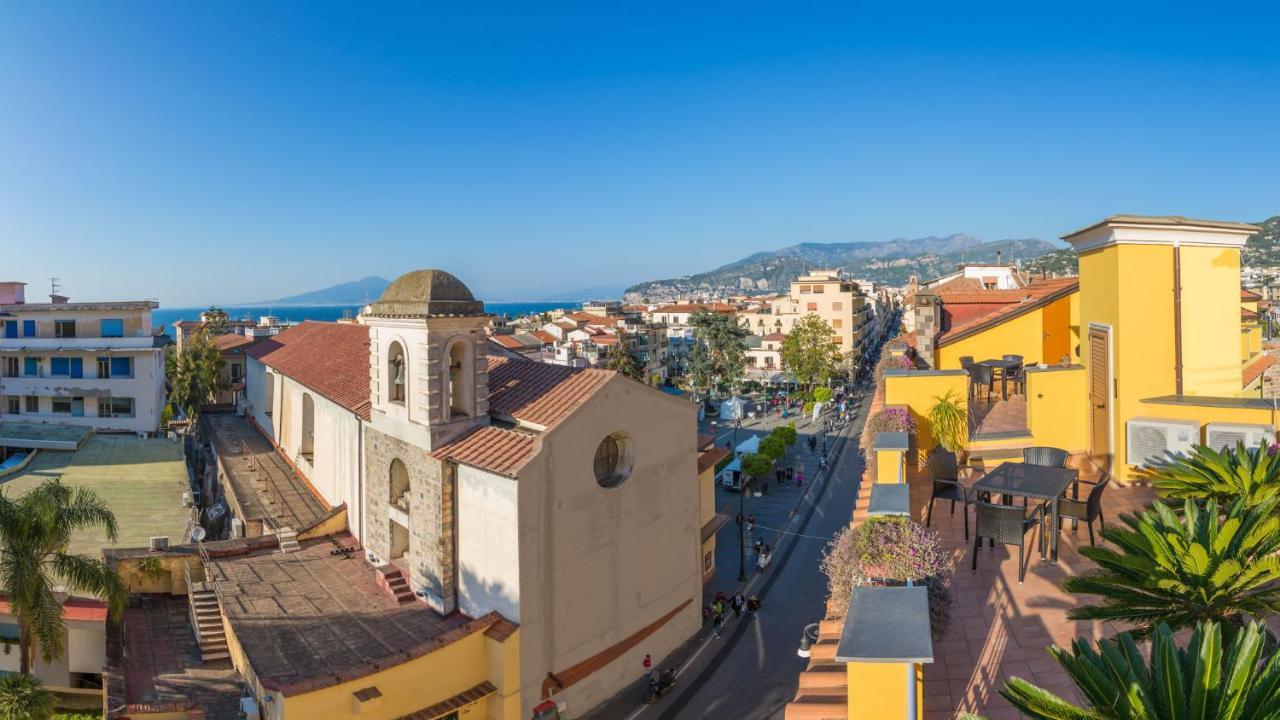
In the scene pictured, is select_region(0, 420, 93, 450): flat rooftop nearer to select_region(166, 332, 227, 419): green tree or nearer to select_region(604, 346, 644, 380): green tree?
select_region(166, 332, 227, 419): green tree

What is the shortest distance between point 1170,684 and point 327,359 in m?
27.3

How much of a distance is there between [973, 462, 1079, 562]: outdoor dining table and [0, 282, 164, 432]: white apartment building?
37222mm

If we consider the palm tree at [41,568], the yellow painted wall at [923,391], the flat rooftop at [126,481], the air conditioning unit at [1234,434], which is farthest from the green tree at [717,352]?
the air conditioning unit at [1234,434]

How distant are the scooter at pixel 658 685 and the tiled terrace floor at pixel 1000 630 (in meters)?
11.1

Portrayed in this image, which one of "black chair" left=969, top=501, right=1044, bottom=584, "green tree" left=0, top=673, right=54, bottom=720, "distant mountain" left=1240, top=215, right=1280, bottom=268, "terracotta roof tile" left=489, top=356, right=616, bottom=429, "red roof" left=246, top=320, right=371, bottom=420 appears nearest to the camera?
"black chair" left=969, top=501, right=1044, bottom=584

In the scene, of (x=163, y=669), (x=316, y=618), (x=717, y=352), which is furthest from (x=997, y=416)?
(x=717, y=352)

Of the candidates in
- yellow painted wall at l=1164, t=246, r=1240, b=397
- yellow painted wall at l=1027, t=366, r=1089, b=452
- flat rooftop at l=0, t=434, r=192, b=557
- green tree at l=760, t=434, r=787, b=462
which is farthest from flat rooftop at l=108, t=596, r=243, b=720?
green tree at l=760, t=434, r=787, b=462

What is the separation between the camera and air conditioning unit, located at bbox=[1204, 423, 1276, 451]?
10.2 metres

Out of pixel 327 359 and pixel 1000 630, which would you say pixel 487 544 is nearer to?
pixel 1000 630

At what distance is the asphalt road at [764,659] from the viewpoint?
18438mm

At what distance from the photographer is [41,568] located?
15.3 metres

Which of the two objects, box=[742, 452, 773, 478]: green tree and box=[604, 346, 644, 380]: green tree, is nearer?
box=[742, 452, 773, 478]: green tree

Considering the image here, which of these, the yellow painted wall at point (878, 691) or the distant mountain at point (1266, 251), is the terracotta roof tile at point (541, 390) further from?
the distant mountain at point (1266, 251)

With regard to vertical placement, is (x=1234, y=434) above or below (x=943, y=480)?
above
